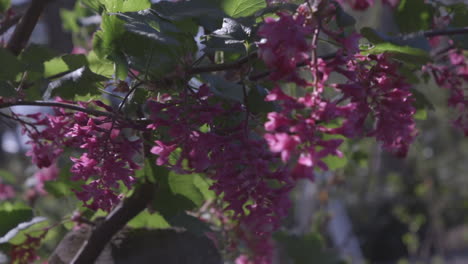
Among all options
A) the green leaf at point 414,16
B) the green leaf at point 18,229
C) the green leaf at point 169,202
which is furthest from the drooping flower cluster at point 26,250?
the green leaf at point 414,16

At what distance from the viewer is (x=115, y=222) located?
52.2 inches

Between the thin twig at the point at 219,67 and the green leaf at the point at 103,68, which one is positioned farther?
the green leaf at the point at 103,68

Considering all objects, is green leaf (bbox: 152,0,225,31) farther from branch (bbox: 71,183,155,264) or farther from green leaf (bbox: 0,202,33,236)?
green leaf (bbox: 0,202,33,236)

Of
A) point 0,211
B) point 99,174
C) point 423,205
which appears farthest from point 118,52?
point 423,205

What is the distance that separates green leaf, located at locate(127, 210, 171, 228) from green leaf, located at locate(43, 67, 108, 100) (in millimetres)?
420

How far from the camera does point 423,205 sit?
1021 centimetres

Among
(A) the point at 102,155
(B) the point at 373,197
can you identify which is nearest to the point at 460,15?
(A) the point at 102,155

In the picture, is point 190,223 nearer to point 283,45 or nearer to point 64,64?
point 64,64

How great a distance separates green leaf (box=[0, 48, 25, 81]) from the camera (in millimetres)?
1006

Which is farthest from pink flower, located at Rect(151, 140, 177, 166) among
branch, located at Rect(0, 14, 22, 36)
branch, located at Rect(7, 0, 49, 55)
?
branch, located at Rect(0, 14, 22, 36)

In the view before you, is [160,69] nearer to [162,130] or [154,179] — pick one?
[162,130]

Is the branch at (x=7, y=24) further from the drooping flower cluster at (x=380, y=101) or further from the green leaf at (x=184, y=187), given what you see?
the drooping flower cluster at (x=380, y=101)

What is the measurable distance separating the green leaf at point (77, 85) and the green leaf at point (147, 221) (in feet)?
1.38

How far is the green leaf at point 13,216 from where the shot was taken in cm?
142
